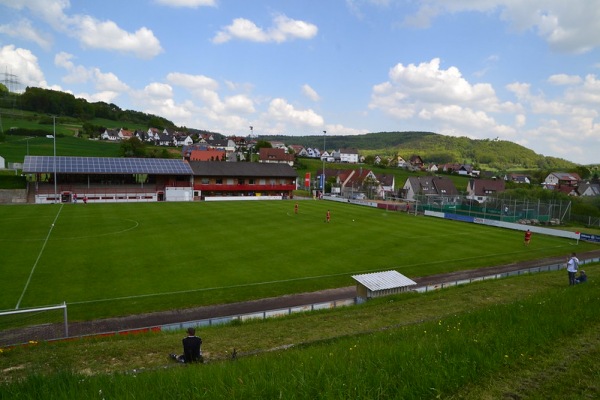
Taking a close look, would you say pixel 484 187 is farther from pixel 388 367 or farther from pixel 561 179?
pixel 388 367

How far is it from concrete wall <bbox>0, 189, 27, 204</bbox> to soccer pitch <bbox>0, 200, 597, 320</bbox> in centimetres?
926

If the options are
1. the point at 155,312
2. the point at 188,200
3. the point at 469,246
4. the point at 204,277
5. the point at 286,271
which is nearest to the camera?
the point at 155,312

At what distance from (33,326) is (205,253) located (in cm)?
1255

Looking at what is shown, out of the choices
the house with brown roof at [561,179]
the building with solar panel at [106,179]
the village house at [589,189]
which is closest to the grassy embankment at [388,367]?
the building with solar panel at [106,179]

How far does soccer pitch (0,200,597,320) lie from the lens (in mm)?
19188

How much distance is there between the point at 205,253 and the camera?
2709 centimetres

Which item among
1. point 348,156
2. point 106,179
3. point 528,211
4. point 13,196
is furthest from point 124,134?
point 528,211

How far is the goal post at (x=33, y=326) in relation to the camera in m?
13.9

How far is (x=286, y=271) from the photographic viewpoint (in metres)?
23.5

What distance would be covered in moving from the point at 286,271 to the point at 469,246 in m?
17.7

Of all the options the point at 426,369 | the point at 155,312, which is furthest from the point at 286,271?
the point at 426,369

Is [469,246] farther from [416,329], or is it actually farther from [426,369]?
[426,369]

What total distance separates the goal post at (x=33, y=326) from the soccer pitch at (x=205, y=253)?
1067mm

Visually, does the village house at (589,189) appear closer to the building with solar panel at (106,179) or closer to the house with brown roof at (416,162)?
the house with brown roof at (416,162)
